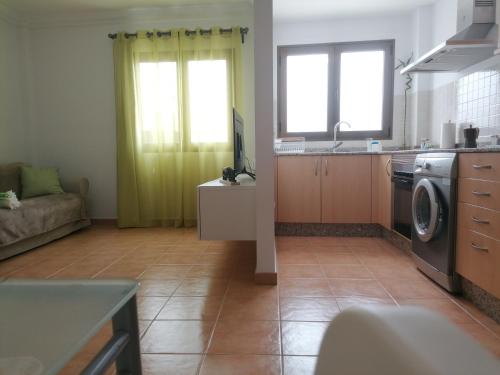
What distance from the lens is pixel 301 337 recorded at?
147 centimetres

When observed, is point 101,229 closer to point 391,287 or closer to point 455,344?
point 391,287

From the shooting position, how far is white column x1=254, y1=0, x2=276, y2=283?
6.38 ft

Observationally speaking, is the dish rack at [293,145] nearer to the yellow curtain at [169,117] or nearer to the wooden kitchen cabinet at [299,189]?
the wooden kitchen cabinet at [299,189]

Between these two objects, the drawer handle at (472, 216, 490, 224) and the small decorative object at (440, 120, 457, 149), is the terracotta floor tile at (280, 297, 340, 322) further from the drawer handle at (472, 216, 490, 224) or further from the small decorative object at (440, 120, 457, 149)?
the small decorative object at (440, 120, 457, 149)

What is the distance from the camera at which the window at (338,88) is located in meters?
3.78

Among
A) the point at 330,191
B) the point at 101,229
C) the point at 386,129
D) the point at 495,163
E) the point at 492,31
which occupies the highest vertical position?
the point at 492,31

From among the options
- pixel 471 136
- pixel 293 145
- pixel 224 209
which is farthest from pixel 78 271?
pixel 471 136

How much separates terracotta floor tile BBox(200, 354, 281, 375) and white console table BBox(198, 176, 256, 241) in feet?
2.95

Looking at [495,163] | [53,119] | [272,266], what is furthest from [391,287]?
[53,119]

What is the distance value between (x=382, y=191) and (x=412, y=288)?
1308mm

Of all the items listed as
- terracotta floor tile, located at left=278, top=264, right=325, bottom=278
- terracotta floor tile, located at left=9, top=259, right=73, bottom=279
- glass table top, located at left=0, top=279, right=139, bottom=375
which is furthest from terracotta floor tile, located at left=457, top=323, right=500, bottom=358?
terracotta floor tile, located at left=9, top=259, right=73, bottom=279

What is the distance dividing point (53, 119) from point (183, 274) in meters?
3.18

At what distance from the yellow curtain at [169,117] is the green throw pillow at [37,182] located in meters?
0.73

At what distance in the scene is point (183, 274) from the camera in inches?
91.7
